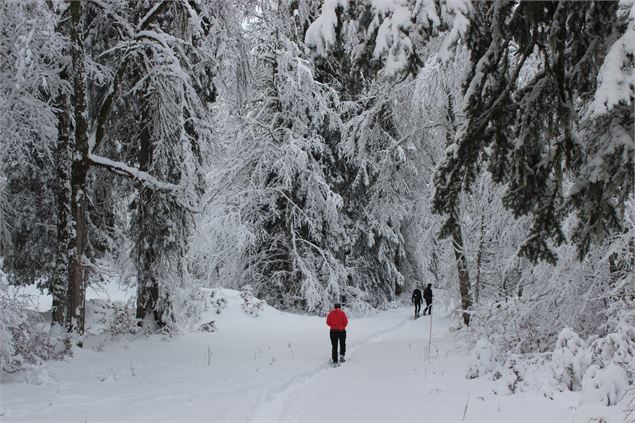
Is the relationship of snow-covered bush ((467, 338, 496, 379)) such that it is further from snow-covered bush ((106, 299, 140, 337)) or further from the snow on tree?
the snow on tree

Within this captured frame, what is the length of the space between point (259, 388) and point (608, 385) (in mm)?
4912

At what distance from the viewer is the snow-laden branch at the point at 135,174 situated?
10.3 metres

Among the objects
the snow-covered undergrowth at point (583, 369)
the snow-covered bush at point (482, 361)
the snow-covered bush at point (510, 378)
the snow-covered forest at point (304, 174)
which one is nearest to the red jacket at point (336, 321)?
the snow-covered forest at point (304, 174)

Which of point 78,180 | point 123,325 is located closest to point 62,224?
point 78,180

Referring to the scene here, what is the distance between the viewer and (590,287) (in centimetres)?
880

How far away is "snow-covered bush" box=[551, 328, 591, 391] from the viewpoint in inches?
294

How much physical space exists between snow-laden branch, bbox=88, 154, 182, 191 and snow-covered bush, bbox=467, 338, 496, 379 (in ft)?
20.8

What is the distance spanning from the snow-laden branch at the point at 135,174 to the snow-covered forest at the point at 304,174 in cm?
6

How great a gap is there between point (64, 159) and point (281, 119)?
484 inches

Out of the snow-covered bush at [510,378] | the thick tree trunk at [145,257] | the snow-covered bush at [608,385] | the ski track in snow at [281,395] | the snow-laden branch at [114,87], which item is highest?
the snow-laden branch at [114,87]

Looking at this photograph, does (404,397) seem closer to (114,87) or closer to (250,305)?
(114,87)

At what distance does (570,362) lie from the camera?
7.54 metres

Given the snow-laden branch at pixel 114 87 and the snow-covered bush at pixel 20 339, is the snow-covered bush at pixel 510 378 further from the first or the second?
the snow-laden branch at pixel 114 87

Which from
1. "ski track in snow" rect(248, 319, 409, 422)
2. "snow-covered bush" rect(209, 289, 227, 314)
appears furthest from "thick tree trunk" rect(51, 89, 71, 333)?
"snow-covered bush" rect(209, 289, 227, 314)
